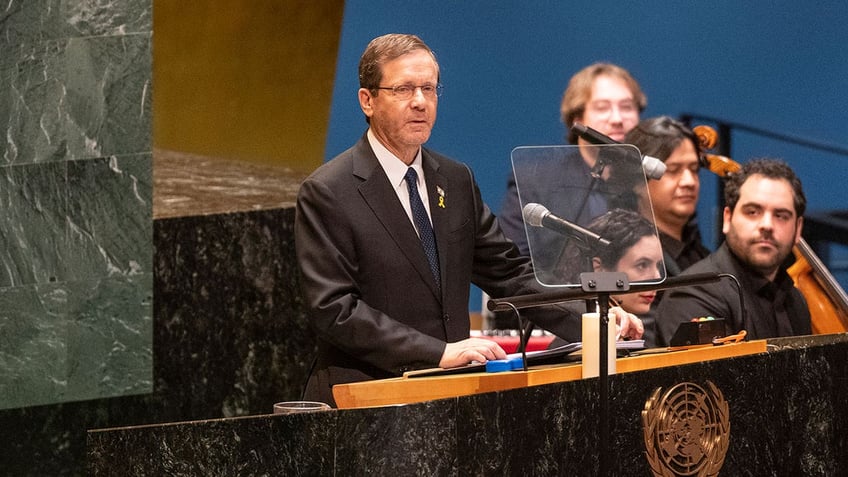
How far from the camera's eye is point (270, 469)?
245 cm

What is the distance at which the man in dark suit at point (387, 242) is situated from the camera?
9.96ft

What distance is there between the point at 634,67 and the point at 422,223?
4.46 meters

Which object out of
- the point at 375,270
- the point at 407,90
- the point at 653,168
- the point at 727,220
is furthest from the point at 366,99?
the point at 727,220

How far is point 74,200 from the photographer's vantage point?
493 centimetres

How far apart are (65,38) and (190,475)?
2801 millimetres

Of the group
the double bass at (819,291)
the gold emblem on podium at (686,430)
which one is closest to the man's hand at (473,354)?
the gold emblem on podium at (686,430)

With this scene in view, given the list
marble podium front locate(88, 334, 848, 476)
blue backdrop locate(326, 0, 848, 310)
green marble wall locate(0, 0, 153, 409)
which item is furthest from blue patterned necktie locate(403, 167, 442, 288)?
blue backdrop locate(326, 0, 848, 310)

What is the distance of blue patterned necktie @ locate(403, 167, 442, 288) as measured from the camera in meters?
3.27

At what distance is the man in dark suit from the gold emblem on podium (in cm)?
34

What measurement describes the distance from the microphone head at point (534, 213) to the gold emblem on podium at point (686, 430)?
1.40 feet

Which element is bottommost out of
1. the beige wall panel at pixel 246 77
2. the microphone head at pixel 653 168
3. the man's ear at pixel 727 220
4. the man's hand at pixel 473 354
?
the man's hand at pixel 473 354

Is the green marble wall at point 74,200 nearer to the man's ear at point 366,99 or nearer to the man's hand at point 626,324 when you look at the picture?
the man's ear at point 366,99

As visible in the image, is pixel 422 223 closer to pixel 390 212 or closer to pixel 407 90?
pixel 390 212

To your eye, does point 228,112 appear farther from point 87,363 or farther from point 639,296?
point 639,296
